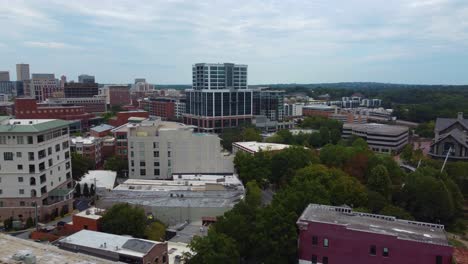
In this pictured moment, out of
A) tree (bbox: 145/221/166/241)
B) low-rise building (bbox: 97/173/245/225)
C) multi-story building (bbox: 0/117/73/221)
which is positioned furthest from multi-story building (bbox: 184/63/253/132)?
tree (bbox: 145/221/166/241)

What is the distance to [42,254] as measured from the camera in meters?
19.2

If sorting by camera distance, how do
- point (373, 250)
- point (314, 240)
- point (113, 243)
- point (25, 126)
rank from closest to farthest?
point (373, 250)
point (113, 243)
point (314, 240)
point (25, 126)

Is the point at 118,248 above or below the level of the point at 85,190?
above

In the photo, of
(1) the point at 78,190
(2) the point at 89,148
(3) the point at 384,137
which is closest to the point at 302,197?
(1) the point at 78,190

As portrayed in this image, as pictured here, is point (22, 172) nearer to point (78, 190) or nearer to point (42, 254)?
point (78, 190)

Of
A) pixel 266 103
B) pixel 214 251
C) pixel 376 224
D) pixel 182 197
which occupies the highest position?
pixel 266 103

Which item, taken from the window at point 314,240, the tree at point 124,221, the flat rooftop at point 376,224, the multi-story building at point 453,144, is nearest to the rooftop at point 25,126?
the tree at point 124,221

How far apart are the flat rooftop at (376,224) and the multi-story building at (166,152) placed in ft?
91.9

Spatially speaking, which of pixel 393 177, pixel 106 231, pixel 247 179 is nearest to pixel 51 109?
pixel 247 179

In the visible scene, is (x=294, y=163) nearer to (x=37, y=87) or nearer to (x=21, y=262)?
(x=21, y=262)

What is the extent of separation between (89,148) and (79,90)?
10587cm

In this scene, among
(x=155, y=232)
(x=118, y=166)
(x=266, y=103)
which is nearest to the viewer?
(x=155, y=232)

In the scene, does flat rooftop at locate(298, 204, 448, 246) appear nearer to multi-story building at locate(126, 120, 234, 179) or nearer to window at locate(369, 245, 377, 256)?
window at locate(369, 245, 377, 256)

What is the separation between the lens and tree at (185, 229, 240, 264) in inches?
938
